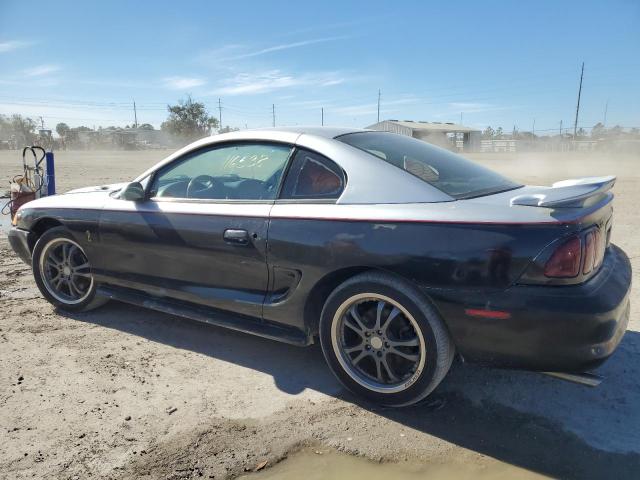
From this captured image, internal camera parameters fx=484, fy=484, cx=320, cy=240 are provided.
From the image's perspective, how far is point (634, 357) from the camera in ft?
10.5

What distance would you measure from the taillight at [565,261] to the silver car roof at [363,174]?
586 millimetres

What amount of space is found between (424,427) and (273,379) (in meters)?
1.00

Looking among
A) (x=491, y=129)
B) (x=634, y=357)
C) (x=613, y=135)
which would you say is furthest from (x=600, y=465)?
(x=491, y=129)

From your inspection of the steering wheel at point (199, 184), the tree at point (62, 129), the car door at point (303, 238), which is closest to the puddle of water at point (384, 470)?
the car door at point (303, 238)

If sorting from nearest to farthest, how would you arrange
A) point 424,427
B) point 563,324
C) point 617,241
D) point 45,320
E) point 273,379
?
point 563,324, point 424,427, point 273,379, point 45,320, point 617,241

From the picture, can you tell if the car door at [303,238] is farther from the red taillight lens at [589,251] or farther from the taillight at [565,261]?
the red taillight lens at [589,251]

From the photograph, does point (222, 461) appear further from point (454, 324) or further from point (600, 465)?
point (600, 465)

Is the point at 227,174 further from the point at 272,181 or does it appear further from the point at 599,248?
the point at 599,248

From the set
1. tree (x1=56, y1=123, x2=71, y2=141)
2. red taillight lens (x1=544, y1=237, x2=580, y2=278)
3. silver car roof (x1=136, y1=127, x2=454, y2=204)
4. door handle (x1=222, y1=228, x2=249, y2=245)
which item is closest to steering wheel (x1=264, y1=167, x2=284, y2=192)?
silver car roof (x1=136, y1=127, x2=454, y2=204)

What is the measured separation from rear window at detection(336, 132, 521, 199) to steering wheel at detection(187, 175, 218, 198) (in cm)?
100

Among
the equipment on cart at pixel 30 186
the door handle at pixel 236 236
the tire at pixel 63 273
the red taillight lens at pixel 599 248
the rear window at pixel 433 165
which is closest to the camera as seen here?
the red taillight lens at pixel 599 248

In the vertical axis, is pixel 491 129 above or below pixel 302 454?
above

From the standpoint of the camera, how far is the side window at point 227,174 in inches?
124

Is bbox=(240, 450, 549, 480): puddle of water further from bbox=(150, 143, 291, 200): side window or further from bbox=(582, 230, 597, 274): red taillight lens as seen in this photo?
bbox=(150, 143, 291, 200): side window
